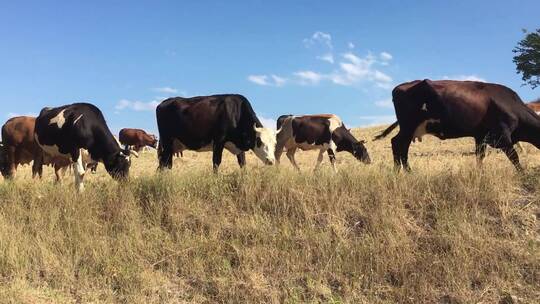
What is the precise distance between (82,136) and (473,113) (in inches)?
304

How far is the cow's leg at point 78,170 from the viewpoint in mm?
9905

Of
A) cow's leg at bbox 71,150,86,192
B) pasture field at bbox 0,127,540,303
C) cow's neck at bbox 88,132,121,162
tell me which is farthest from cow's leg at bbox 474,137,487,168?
cow's neck at bbox 88,132,121,162

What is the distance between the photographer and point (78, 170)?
1053 centimetres

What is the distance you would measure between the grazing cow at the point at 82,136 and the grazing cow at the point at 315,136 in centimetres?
715

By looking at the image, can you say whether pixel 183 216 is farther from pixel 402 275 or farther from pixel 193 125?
pixel 193 125

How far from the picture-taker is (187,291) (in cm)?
623

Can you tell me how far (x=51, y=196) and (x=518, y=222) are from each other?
23.3 ft

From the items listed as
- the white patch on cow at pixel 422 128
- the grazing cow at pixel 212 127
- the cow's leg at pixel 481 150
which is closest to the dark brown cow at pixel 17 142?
the grazing cow at pixel 212 127

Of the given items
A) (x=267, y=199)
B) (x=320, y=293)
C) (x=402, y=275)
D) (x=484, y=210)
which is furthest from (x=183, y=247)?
(x=484, y=210)

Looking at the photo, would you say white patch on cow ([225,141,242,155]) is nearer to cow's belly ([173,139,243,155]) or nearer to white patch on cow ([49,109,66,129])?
cow's belly ([173,139,243,155])

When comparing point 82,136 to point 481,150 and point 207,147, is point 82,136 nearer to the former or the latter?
point 207,147

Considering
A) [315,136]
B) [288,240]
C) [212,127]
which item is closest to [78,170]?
[212,127]

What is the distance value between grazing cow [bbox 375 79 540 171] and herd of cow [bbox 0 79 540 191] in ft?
0.05

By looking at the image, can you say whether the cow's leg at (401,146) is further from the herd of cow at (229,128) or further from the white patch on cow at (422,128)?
the white patch on cow at (422,128)
